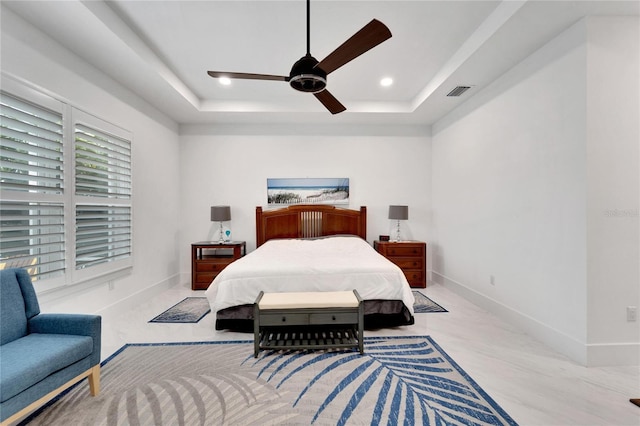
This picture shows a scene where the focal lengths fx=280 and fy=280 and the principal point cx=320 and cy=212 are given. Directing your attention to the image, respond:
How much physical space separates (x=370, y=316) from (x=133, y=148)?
11.9 ft

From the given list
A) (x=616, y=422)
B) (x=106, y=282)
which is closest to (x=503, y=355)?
(x=616, y=422)

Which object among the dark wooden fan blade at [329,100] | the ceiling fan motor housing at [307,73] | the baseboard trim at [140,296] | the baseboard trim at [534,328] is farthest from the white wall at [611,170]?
the baseboard trim at [140,296]

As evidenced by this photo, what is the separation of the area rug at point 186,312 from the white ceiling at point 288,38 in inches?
110

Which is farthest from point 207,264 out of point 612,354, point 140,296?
point 612,354

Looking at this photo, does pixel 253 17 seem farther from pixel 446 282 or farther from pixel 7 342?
pixel 446 282

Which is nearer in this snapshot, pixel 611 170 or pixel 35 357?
pixel 35 357

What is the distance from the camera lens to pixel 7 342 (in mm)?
1742

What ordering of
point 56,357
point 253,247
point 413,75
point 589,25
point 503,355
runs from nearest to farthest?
point 56,357 → point 589,25 → point 503,355 → point 413,75 → point 253,247

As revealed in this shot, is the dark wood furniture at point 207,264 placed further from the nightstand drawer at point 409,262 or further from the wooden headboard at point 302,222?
the nightstand drawer at point 409,262

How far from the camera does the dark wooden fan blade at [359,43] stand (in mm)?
1723

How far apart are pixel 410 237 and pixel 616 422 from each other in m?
3.52

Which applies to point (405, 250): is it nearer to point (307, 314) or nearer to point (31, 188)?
point (307, 314)

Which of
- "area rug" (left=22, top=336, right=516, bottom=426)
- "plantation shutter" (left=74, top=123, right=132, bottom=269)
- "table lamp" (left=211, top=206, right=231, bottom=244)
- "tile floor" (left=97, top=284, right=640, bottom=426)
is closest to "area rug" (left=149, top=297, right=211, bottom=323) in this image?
"tile floor" (left=97, top=284, right=640, bottom=426)

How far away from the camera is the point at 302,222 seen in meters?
4.88
